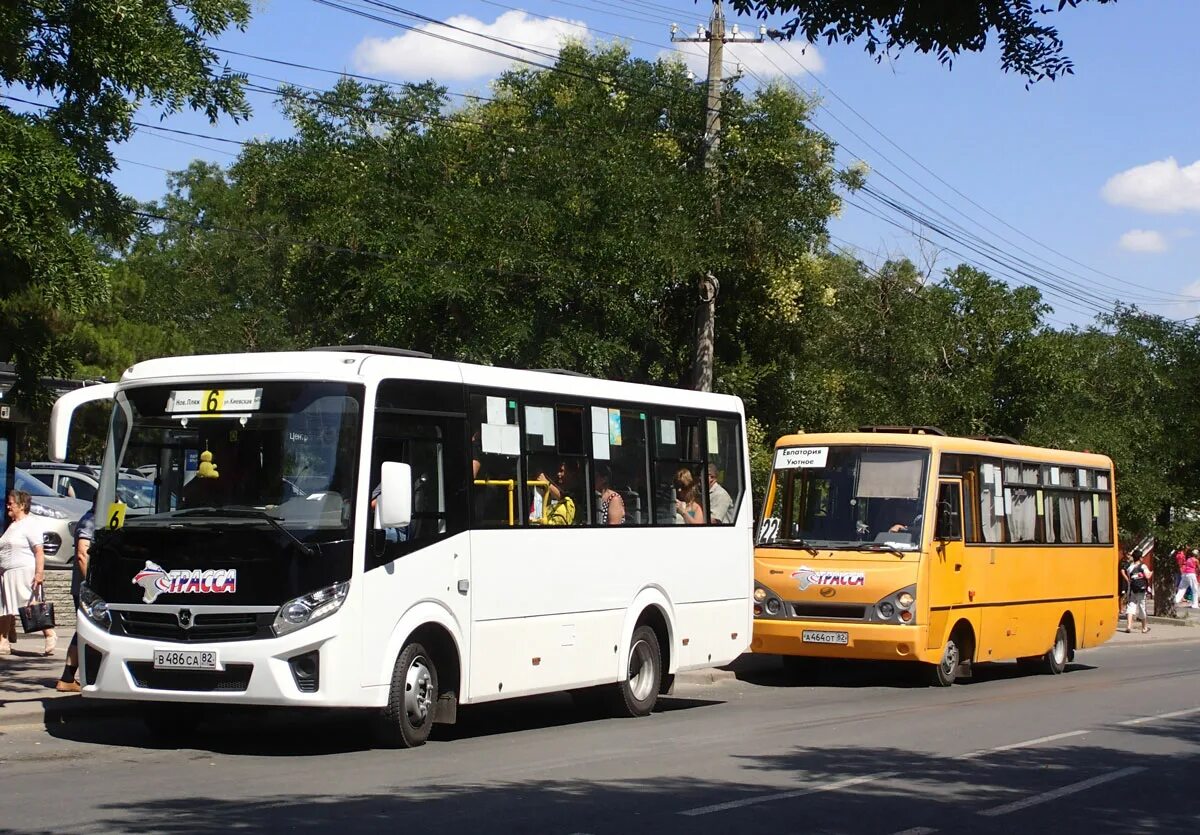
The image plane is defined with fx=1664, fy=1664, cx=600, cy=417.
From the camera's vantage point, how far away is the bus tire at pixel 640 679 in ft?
51.9

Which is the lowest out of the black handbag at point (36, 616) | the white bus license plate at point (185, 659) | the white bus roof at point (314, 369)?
the white bus license plate at point (185, 659)

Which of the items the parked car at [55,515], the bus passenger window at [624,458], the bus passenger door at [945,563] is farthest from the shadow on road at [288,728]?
the parked car at [55,515]

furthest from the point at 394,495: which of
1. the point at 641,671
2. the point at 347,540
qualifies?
the point at 641,671

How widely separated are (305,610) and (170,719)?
1.97 meters

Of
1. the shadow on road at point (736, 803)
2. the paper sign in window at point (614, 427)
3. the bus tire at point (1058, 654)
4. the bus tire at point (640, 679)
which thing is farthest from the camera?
the bus tire at point (1058, 654)

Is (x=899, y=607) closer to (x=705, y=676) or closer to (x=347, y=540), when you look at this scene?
(x=705, y=676)

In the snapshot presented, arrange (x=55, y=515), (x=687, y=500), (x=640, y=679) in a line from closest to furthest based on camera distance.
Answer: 1. (x=640, y=679)
2. (x=687, y=500)
3. (x=55, y=515)

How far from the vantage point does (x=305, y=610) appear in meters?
11.8

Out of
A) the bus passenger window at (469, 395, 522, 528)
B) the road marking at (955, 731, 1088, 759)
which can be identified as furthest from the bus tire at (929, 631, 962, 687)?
the bus passenger window at (469, 395, 522, 528)

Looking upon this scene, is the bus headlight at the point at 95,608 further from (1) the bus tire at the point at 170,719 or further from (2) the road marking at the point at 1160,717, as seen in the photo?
(2) the road marking at the point at 1160,717

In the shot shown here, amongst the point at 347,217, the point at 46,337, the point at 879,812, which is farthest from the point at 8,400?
the point at 347,217

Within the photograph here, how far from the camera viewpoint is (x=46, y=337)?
15414 millimetres

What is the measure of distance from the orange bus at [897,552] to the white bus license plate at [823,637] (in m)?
0.01

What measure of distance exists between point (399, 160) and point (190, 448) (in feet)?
56.4
